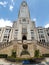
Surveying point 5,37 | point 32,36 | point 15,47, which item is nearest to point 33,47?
point 15,47

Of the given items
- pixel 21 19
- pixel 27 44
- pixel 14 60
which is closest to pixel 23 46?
pixel 27 44

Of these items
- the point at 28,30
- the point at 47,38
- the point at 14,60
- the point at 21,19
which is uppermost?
the point at 21,19

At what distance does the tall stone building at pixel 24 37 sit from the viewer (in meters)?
42.4

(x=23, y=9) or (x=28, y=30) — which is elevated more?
(x=23, y=9)

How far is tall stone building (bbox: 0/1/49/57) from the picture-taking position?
139 ft

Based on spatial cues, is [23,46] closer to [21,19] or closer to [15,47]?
[15,47]

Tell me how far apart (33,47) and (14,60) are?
13548 millimetres

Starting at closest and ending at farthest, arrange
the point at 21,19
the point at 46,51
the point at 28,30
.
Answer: the point at 46,51 < the point at 28,30 < the point at 21,19

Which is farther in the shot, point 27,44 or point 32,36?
point 32,36

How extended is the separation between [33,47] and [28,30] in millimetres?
18931

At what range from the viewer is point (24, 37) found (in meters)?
59.2

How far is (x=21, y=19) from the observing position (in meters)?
74.1

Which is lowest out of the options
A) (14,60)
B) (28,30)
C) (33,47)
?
(14,60)

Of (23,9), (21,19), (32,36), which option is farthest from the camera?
(23,9)
